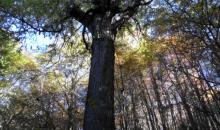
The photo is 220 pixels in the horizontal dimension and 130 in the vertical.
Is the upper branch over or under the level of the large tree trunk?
over

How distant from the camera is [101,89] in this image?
4027mm

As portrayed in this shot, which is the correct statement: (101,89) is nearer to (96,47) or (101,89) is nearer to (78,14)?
(96,47)

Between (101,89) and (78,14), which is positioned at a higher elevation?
(78,14)

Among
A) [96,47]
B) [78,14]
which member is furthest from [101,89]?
[78,14]

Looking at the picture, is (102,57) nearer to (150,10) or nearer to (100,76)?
(100,76)

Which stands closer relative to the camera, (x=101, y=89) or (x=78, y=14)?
(x=101, y=89)

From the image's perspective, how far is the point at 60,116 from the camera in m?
22.1

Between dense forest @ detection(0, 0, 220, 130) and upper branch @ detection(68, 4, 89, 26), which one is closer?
dense forest @ detection(0, 0, 220, 130)

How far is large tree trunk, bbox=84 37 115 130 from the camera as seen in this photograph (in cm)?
365

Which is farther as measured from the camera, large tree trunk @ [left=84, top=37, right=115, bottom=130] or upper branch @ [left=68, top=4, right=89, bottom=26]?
upper branch @ [left=68, top=4, right=89, bottom=26]

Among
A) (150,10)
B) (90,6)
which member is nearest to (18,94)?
(150,10)

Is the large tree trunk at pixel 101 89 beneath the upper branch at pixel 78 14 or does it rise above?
beneath

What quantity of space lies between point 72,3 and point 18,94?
15835 mm

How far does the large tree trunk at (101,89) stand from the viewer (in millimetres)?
3652
